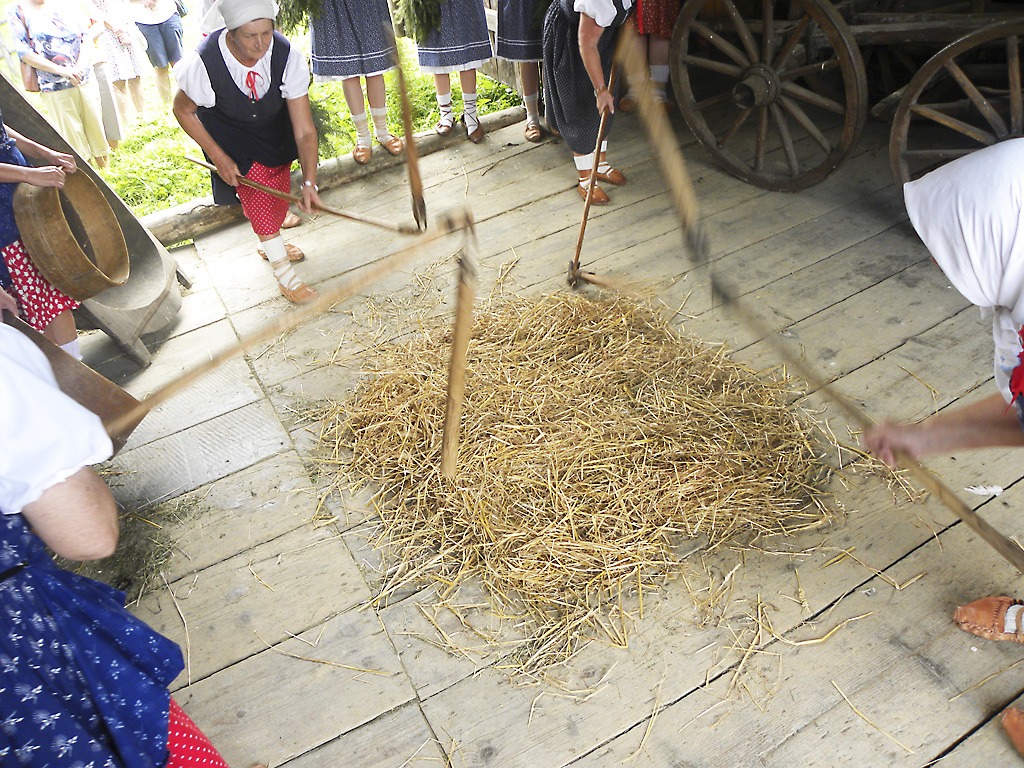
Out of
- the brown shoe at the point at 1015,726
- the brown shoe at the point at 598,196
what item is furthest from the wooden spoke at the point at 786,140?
the brown shoe at the point at 1015,726

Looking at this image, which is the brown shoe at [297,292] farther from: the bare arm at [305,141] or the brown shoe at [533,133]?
the brown shoe at [533,133]

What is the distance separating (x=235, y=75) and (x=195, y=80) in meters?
0.15

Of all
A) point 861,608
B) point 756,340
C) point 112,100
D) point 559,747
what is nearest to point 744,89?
point 756,340

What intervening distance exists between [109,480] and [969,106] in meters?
3.76

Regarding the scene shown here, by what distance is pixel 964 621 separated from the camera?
76.0 inches

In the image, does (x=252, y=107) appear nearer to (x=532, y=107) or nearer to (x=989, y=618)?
(x=532, y=107)

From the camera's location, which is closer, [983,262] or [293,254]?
[983,262]

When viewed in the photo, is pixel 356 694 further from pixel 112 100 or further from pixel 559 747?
pixel 112 100

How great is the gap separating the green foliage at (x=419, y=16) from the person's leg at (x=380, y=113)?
1.16 feet

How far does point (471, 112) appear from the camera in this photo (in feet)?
15.6

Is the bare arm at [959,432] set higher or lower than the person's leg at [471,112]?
lower

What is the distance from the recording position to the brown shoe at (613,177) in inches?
163

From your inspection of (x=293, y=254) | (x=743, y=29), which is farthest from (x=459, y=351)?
(x=743, y=29)

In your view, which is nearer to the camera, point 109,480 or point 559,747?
point 559,747
